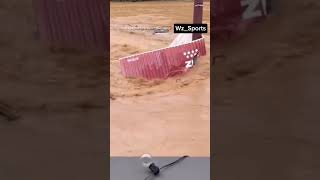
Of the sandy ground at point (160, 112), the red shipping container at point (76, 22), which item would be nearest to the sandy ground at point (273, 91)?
the sandy ground at point (160, 112)

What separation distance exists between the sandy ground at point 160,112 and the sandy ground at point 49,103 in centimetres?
9

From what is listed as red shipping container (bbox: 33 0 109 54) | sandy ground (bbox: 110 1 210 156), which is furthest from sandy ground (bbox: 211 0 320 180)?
red shipping container (bbox: 33 0 109 54)

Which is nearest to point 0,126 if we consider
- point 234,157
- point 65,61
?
point 65,61

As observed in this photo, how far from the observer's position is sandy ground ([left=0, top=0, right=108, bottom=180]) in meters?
2.92

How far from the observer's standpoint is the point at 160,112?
9.53 feet

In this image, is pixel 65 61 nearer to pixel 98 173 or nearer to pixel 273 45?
pixel 98 173

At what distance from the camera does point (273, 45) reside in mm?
2936

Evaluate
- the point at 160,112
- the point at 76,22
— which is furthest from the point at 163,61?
the point at 76,22

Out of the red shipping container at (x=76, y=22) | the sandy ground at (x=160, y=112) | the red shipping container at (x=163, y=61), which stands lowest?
the sandy ground at (x=160, y=112)

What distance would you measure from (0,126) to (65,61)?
1.64 feet

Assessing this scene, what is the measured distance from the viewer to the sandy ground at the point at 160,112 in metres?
2.87

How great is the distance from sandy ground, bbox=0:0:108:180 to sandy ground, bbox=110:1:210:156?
0.30ft

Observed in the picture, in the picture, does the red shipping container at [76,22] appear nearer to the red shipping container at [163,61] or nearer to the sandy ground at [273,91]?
the red shipping container at [163,61]

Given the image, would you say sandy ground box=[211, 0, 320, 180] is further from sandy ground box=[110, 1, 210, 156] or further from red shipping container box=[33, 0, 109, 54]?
red shipping container box=[33, 0, 109, 54]
